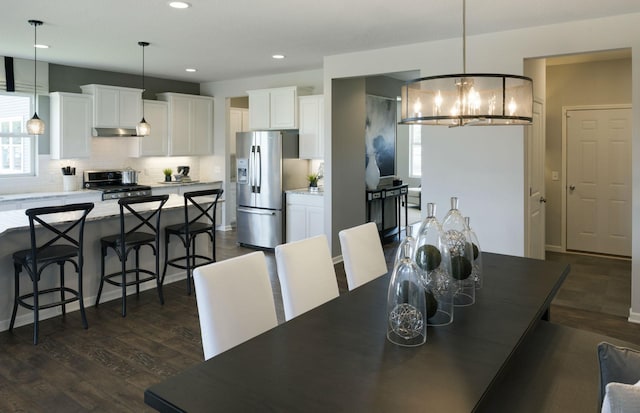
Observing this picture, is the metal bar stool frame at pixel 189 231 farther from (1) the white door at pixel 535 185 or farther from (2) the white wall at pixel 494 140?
(1) the white door at pixel 535 185

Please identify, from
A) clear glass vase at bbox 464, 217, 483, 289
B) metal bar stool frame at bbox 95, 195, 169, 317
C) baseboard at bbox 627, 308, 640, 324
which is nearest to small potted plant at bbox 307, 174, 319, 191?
metal bar stool frame at bbox 95, 195, 169, 317

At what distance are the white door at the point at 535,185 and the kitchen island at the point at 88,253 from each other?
11.5 ft

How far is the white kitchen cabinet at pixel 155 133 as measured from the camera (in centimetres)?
757

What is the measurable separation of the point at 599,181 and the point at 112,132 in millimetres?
6898

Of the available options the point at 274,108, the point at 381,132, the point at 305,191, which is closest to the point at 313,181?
the point at 305,191

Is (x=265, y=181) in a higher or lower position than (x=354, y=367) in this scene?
higher

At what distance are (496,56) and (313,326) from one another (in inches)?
147

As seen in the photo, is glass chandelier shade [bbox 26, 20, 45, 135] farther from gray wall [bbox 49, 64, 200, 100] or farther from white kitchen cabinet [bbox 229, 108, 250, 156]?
white kitchen cabinet [bbox 229, 108, 250, 156]

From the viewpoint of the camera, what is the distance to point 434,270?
2.10m

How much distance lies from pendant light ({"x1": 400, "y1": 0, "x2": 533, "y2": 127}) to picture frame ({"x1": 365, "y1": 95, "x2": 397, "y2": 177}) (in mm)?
5139

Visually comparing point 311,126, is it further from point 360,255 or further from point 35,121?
point 360,255

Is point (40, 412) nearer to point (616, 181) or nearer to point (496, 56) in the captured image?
point (496, 56)

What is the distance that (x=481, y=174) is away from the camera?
479 centimetres

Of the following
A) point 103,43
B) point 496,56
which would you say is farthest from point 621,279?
point 103,43
